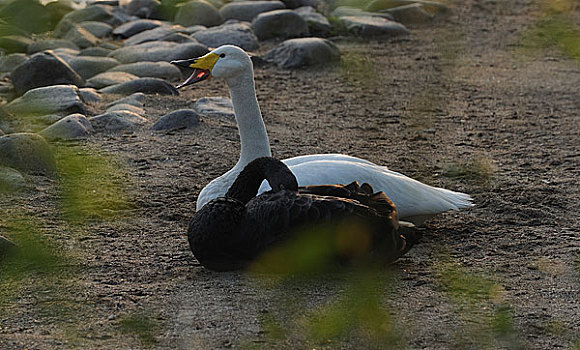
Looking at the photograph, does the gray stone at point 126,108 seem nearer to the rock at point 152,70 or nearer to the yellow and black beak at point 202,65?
the rock at point 152,70

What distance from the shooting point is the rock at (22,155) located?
5.93 m

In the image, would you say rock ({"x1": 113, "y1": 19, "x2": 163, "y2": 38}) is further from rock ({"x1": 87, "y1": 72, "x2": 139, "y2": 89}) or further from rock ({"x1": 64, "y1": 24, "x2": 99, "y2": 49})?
rock ({"x1": 87, "y1": 72, "x2": 139, "y2": 89})

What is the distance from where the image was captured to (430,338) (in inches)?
127

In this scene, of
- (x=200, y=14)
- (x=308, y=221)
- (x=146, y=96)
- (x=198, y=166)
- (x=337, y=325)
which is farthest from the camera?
(x=200, y=14)

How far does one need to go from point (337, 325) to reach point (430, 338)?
227 cm

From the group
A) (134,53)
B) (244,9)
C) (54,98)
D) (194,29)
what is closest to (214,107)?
(54,98)

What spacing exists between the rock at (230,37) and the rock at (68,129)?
360 centimetres

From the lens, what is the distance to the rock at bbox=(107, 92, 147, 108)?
8.01 m

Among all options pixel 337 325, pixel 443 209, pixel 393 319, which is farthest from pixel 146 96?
pixel 337 325

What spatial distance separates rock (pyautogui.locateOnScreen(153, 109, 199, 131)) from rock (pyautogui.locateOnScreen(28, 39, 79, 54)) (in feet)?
12.3

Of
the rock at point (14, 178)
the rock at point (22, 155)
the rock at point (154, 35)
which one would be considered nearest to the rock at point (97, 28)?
the rock at point (154, 35)

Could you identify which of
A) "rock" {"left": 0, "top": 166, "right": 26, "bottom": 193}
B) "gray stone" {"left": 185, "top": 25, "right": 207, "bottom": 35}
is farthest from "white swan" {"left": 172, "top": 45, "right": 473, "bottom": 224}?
"gray stone" {"left": 185, "top": 25, "right": 207, "bottom": 35}

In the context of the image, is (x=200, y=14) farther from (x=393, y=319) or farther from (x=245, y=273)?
(x=393, y=319)

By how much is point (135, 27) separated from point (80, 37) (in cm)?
92
